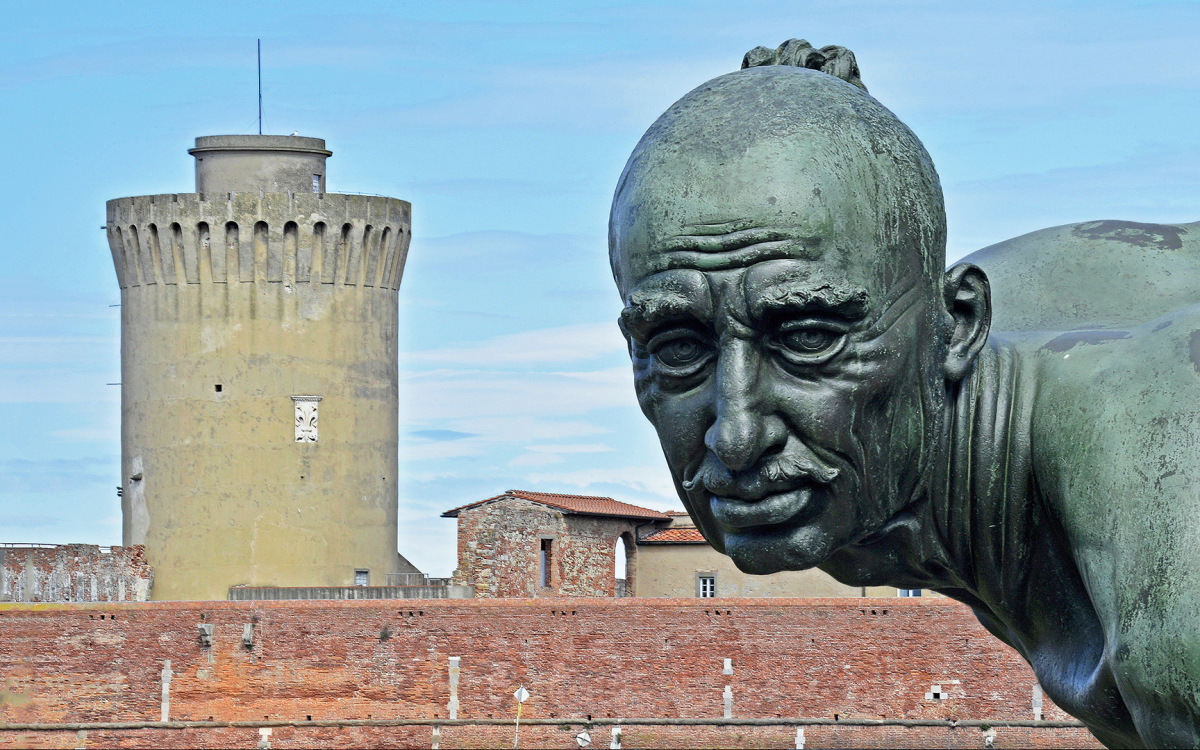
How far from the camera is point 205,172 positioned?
33875mm

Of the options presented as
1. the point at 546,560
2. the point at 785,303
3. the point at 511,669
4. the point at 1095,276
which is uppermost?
the point at 546,560

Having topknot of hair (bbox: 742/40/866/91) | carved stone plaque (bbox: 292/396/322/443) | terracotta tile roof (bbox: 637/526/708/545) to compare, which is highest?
carved stone plaque (bbox: 292/396/322/443)

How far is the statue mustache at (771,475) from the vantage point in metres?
1.82

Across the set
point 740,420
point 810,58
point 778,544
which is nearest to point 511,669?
point 810,58

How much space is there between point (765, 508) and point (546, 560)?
1154 inches

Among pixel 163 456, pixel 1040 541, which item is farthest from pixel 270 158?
pixel 1040 541

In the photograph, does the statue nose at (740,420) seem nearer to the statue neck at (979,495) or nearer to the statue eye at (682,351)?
the statue eye at (682,351)

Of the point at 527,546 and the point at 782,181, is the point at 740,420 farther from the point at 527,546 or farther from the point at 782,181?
the point at 527,546

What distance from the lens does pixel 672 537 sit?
32156 millimetres

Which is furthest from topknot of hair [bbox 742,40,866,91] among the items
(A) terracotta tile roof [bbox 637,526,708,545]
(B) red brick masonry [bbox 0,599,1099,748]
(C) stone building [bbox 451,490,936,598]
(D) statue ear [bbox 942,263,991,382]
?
(A) terracotta tile roof [bbox 637,526,708,545]

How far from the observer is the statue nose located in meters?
1.78

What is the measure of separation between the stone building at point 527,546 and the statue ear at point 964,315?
28.6m

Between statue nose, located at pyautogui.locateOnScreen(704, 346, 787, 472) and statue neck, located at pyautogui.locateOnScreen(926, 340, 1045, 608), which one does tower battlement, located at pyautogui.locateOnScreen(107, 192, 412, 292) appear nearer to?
statue neck, located at pyautogui.locateOnScreen(926, 340, 1045, 608)

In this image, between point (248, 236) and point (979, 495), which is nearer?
point (979, 495)
